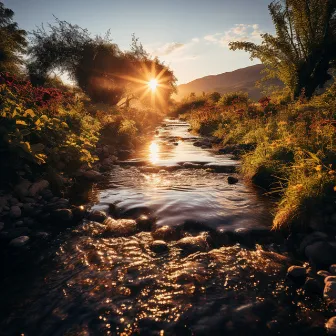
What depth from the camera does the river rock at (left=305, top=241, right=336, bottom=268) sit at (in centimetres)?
359

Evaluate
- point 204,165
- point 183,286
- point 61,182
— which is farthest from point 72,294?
point 204,165

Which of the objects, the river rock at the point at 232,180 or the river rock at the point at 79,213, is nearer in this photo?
the river rock at the point at 79,213

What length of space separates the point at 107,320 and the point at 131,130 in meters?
14.3

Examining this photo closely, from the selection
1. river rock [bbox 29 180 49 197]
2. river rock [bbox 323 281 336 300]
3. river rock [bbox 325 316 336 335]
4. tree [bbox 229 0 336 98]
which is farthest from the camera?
tree [bbox 229 0 336 98]

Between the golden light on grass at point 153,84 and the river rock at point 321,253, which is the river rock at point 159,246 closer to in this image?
the river rock at point 321,253

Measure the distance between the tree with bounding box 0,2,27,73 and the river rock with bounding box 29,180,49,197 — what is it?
71.2 ft

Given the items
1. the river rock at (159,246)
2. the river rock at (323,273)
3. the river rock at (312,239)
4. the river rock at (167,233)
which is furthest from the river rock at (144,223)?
the river rock at (323,273)

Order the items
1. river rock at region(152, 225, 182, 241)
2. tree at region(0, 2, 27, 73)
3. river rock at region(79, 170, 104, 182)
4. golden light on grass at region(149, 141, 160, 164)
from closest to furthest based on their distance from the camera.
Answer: river rock at region(152, 225, 182, 241)
river rock at region(79, 170, 104, 182)
golden light on grass at region(149, 141, 160, 164)
tree at region(0, 2, 27, 73)

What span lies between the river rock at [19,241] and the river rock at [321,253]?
4.56 meters

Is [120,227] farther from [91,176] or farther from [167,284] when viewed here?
[91,176]

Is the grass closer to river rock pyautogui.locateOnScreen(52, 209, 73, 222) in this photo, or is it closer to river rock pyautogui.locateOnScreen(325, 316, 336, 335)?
river rock pyautogui.locateOnScreen(325, 316, 336, 335)

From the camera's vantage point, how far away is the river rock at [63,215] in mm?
5160

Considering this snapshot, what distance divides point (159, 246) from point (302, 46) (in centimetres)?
1992

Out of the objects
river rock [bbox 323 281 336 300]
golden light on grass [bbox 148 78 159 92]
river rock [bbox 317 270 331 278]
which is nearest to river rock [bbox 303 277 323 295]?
river rock [bbox 323 281 336 300]
